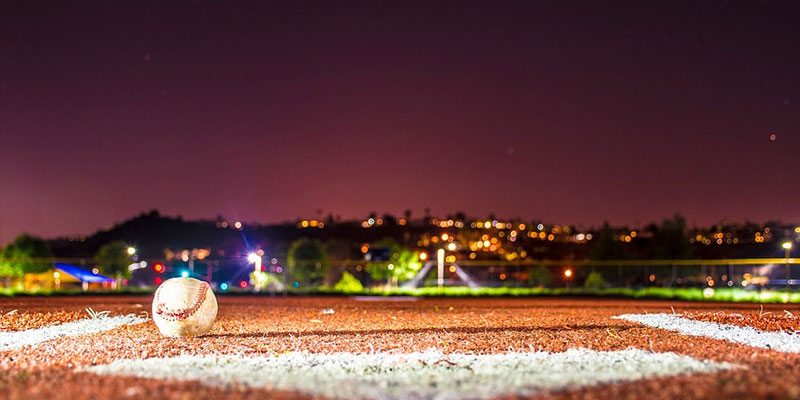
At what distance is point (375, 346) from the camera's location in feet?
42.9

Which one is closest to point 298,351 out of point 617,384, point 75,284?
point 617,384

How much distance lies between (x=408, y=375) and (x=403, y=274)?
40.0 metres

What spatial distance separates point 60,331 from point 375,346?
7235 mm

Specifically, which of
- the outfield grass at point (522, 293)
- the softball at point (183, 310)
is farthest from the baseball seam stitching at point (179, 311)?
the outfield grass at point (522, 293)

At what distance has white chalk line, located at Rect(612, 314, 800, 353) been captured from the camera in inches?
518

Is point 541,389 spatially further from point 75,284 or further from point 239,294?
point 75,284

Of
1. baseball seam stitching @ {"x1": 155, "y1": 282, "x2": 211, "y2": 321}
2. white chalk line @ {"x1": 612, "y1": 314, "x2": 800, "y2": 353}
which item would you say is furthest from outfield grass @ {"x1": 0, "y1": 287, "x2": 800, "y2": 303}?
baseball seam stitching @ {"x1": 155, "y1": 282, "x2": 211, "y2": 321}

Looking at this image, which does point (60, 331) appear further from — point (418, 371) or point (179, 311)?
point (418, 371)

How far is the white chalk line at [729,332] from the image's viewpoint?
43.2 ft

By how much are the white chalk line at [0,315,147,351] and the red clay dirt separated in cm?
53

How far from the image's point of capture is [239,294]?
41.2 m

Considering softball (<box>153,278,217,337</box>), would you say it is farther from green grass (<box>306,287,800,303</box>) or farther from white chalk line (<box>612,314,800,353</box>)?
green grass (<box>306,287,800,303</box>)

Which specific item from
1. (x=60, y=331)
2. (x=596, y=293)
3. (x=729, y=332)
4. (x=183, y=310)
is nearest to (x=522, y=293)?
(x=596, y=293)

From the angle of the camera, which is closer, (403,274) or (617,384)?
(617,384)
